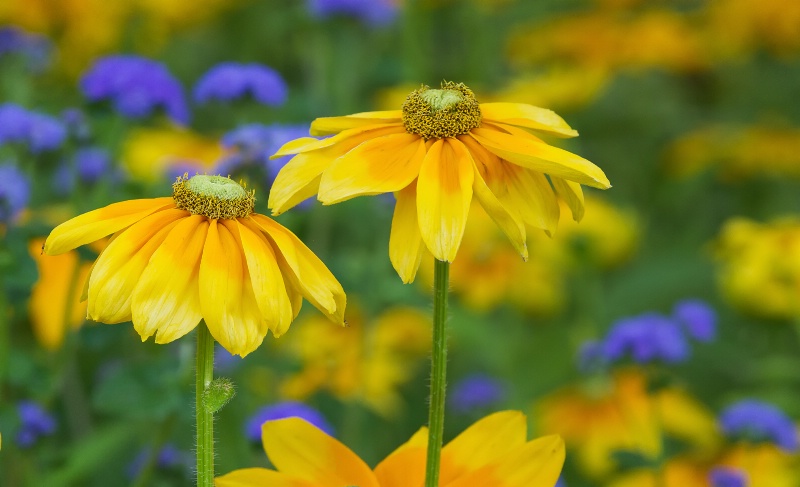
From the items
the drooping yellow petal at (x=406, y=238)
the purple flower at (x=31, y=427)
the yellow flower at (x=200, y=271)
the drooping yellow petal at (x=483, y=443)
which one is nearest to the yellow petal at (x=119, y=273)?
the yellow flower at (x=200, y=271)

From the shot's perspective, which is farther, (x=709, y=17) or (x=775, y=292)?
(x=709, y=17)

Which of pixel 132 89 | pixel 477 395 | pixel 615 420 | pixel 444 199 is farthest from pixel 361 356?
pixel 444 199

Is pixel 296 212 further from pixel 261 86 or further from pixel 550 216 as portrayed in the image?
pixel 550 216

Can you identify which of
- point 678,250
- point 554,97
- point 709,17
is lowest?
point 678,250

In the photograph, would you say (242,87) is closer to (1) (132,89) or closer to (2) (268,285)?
(1) (132,89)

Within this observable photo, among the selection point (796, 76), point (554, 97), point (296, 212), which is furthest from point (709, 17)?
point (296, 212)

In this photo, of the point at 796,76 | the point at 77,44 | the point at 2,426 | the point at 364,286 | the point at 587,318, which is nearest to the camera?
the point at 2,426

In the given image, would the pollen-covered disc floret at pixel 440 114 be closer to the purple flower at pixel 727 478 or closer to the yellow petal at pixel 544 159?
the yellow petal at pixel 544 159
